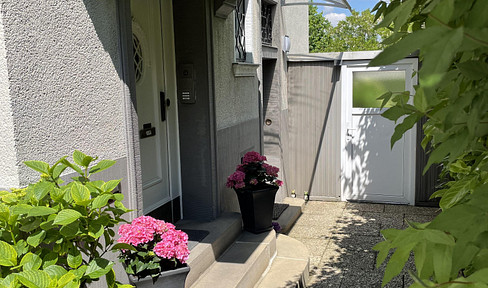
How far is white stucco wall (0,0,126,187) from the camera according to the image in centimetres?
251

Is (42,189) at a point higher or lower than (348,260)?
higher

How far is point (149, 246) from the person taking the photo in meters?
3.04

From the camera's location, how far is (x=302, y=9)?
1015cm

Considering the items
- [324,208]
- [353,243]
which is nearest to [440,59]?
[353,243]

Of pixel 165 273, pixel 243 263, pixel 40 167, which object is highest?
pixel 40 167

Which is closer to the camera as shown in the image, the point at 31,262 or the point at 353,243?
the point at 31,262

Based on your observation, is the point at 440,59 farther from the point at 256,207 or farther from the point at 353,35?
the point at 353,35

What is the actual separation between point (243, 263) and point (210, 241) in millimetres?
367

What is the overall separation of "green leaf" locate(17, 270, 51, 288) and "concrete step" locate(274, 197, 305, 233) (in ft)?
17.0

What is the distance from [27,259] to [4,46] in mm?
1116

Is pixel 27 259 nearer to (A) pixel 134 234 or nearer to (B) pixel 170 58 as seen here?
(A) pixel 134 234

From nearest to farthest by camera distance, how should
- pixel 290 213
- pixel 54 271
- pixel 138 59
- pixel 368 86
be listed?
1. pixel 54 271
2. pixel 138 59
3. pixel 290 213
4. pixel 368 86

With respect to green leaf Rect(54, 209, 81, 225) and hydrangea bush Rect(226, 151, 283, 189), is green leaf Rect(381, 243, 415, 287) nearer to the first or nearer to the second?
green leaf Rect(54, 209, 81, 225)

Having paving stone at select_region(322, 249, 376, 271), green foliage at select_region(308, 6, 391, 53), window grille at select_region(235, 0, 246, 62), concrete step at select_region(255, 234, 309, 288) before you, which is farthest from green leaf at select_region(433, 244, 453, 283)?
green foliage at select_region(308, 6, 391, 53)
